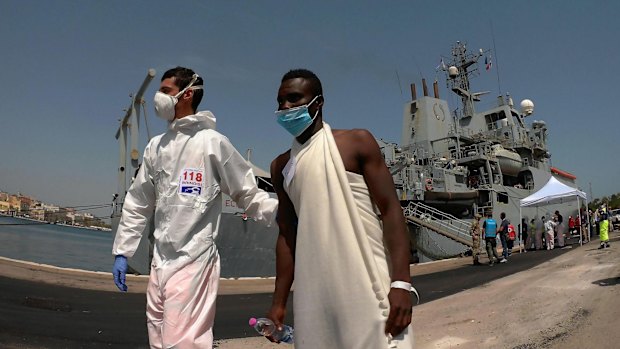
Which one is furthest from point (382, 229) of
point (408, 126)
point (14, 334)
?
point (408, 126)

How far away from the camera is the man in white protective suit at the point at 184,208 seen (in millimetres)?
2344

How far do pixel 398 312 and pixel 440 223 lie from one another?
21.1 m

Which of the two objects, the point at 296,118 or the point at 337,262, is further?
the point at 296,118

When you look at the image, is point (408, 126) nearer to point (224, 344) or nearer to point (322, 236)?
point (224, 344)

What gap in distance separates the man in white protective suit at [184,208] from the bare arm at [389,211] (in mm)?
927

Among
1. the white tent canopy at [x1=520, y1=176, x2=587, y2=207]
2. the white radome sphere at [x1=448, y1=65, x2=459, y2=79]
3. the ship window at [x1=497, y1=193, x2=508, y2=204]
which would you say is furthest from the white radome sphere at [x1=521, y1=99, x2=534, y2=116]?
the white tent canopy at [x1=520, y1=176, x2=587, y2=207]

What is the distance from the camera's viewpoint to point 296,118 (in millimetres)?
2002

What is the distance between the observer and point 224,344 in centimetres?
466

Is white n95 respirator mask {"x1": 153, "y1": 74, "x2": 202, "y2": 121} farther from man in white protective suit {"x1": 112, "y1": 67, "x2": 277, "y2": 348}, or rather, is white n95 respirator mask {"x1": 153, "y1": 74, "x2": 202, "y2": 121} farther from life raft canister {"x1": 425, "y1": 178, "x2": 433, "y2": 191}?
life raft canister {"x1": 425, "y1": 178, "x2": 433, "y2": 191}

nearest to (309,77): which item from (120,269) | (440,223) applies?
(120,269)

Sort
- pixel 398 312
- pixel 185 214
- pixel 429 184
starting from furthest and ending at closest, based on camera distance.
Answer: pixel 429 184 → pixel 185 214 → pixel 398 312

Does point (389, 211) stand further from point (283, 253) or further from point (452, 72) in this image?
point (452, 72)

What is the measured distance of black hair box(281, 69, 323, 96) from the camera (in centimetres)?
205

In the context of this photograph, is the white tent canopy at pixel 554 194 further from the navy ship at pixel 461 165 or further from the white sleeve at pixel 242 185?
the white sleeve at pixel 242 185
